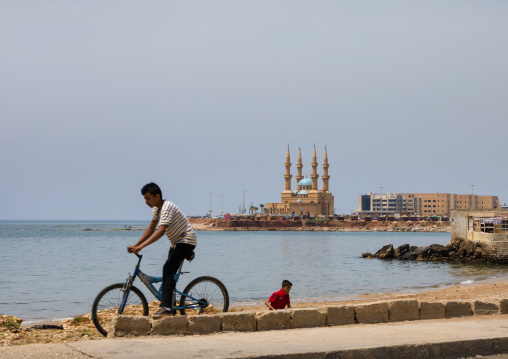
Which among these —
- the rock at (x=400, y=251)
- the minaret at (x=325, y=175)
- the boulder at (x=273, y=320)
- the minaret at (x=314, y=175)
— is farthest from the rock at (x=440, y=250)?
the minaret at (x=325, y=175)

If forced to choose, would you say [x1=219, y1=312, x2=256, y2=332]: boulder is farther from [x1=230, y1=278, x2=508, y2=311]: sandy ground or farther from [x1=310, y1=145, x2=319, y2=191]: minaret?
[x1=310, y1=145, x2=319, y2=191]: minaret

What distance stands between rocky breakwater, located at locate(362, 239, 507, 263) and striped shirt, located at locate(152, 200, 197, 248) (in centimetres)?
3413

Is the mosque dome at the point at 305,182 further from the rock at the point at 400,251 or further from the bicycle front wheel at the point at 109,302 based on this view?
the bicycle front wheel at the point at 109,302

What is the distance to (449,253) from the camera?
43.3 m

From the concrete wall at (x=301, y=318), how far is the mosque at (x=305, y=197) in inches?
6362

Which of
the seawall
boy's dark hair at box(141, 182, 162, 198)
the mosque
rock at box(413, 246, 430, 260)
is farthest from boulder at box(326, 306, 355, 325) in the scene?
the mosque

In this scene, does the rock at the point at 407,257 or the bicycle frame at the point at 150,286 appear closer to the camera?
the bicycle frame at the point at 150,286

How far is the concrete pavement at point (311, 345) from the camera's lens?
590 centimetres

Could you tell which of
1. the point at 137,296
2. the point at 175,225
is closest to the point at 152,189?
the point at 175,225

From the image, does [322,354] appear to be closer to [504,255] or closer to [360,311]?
[360,311]

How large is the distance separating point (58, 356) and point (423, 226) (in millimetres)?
155611

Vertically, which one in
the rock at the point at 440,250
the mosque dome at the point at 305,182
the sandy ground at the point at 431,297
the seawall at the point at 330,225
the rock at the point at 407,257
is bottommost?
the seawall at the point at 330,225

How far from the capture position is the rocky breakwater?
39.3m

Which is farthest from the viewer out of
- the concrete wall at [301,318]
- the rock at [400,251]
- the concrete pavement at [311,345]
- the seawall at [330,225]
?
the seawall at [330,225]
